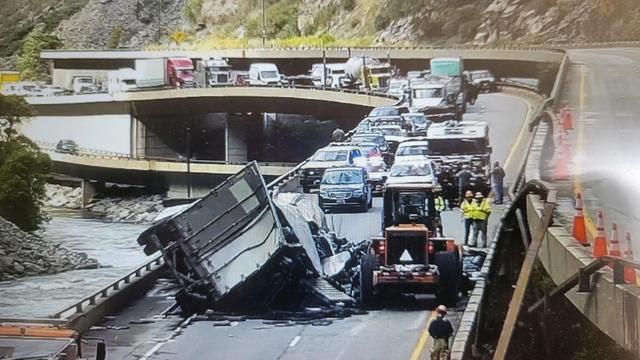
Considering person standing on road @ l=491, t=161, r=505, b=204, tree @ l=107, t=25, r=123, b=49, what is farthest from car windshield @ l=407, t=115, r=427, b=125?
tree @ l=107, t=25, r=123, b=49

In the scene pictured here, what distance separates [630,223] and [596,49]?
122 cm

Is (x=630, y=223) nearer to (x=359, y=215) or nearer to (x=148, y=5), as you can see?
(x=359, y=215)

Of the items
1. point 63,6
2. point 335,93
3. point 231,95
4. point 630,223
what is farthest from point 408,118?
point 63,6

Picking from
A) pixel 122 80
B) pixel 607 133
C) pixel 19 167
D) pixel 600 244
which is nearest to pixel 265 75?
pixel 122 80

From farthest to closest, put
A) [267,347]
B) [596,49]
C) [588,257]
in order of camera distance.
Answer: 1. [596,49]
2. [267,347]
3. [588,257]

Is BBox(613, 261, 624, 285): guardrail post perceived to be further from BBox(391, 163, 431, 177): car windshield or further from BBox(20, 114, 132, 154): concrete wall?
BBox(20, 114, 132, 154): concrete wall

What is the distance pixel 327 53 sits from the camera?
6.50m

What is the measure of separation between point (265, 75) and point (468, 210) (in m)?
1.72

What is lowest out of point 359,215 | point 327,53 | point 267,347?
point 267,347

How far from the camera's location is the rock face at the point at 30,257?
6.16 metres

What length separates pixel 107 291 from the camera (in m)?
5.82

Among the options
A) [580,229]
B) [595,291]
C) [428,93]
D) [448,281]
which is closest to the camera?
[595,291]

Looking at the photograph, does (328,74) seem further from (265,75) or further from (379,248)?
(379,248)

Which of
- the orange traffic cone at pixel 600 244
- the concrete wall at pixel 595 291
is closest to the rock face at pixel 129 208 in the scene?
the concrete wall at pixel 595 291
